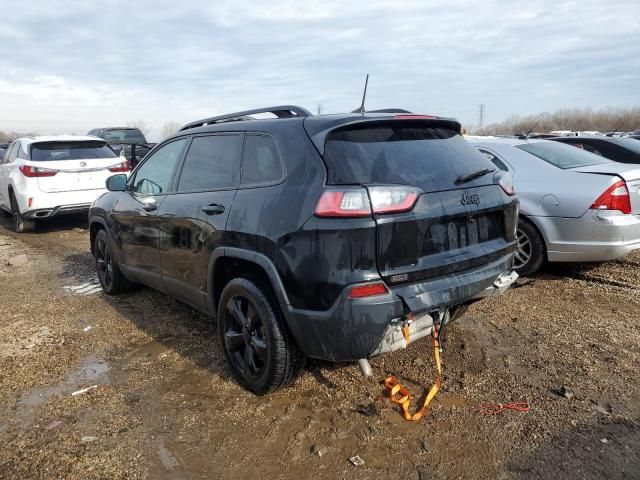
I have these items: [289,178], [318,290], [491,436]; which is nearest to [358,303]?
[318,290]

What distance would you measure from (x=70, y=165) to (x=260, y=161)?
7.18 meters

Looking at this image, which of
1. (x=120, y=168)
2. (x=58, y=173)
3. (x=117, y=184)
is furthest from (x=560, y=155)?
(x=58, y=173)

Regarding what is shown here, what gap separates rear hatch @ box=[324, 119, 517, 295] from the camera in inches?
111

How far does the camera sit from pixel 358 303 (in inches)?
107

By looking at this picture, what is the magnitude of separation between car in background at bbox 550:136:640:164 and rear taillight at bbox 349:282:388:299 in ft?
26.9

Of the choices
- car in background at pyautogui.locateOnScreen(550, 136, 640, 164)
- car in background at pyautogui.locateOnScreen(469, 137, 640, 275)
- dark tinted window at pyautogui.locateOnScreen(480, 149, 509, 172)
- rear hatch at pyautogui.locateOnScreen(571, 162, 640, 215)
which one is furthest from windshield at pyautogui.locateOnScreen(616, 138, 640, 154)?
dark tinted window at pyautogui.locateOnScreen(480, 149, 509, 172)

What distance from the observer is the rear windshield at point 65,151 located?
9.34 metres

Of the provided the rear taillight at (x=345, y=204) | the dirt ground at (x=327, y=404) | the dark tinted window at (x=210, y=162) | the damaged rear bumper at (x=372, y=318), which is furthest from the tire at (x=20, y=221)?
the rear taillight at (x=345, y=204)

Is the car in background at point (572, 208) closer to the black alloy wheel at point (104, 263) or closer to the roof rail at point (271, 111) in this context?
the roof rail at point (271, 111)

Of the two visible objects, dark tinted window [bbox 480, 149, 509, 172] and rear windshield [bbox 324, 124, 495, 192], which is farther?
dark tinted window [bbox 480, 149, 509, 172]

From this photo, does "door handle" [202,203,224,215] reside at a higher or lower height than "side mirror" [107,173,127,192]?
lower

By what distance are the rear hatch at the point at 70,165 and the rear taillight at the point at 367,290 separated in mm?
7691

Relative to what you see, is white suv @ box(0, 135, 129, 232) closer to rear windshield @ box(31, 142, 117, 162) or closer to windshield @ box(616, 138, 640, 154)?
rear windshield @ box(31, 142, 117, 162)

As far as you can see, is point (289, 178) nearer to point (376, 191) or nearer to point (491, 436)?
point (376, 191)
